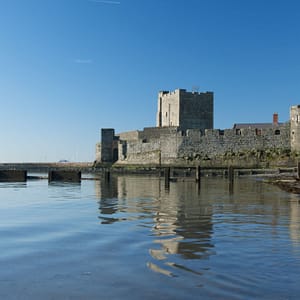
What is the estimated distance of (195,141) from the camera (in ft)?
111

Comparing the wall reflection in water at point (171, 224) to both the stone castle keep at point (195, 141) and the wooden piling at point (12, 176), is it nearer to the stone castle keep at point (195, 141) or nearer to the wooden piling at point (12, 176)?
the wooden piling at point (12, 176)

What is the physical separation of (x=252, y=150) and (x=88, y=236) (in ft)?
85.7

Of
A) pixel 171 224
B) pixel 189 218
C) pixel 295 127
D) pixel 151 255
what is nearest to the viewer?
pixel 151 255

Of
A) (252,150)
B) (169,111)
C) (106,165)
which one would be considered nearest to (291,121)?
(252,150)

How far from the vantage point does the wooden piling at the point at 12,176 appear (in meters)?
23.5

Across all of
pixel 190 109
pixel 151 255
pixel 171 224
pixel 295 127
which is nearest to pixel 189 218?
pixel 171 224

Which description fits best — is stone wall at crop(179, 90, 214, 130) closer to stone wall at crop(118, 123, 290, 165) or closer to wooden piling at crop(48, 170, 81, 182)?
stone wall at crop(118, 123, 290, 165)

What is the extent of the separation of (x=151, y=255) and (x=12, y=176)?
2047 centimetres

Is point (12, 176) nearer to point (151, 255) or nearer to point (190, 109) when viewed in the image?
point (190, 109)

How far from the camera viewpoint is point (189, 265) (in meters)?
4.17

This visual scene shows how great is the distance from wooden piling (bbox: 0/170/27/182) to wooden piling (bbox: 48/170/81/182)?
1447 mm

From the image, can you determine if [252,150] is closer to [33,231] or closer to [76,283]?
[33,231]

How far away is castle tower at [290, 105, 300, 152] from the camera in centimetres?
2777

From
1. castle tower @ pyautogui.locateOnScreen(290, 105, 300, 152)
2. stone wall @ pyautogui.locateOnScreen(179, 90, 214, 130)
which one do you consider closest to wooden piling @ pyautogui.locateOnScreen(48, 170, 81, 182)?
castle tower @ pyautogui.locateOnScreen(290, 105, 300, 152)
